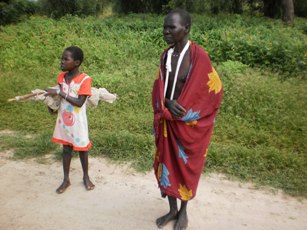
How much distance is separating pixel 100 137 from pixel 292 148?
2501mm

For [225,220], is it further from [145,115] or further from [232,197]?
[145,115]

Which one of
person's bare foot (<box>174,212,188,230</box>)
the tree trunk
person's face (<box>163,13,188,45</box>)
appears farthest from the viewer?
the tree trunk

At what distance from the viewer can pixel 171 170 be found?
8.73ft

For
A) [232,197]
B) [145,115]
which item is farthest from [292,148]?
[145,115]

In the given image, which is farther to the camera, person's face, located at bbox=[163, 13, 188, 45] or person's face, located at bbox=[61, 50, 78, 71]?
person's face, located at bbox=[61, 50, 78, 71]

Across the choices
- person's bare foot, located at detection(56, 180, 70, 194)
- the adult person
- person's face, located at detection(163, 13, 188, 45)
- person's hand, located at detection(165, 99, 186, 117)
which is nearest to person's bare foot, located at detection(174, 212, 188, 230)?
the adult person

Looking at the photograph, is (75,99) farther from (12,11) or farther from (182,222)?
(12,11)

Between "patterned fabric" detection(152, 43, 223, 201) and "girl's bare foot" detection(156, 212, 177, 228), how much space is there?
29 centimetres

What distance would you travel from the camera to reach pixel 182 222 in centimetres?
283

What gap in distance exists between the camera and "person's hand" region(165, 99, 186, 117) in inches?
94.9

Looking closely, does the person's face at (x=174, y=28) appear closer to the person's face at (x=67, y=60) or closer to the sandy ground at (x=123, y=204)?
the person's face at (x=67, y=60)

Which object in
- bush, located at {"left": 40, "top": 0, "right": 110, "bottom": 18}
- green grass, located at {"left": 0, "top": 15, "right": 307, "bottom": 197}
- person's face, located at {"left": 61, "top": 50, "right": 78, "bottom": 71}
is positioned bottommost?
green grass, located at {"left": 0, "top": 15, "right": 307, "bottom": 197}

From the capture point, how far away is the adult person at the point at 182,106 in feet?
7.82

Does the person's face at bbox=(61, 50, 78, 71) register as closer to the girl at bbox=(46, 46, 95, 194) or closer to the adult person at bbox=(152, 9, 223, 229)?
the girl at bbox=(46, 46, 95, 194)
